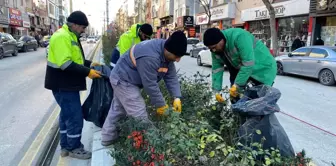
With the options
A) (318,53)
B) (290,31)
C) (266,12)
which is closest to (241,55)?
(318,53)

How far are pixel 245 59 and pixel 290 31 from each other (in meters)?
18.4

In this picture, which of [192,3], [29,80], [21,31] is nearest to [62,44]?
[29,80]

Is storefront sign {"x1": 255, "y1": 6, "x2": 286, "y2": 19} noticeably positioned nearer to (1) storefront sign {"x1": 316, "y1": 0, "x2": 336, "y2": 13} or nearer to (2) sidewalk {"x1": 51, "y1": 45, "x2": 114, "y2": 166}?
(1) storefront sign {"x1": 316, "y1": 0, "x2": 336, "y2": 13}

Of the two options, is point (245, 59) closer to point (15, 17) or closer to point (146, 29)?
point (146, 29)

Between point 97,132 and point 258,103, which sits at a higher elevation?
point 258,103

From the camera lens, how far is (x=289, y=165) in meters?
2.44

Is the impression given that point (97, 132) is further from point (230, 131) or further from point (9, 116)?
point (9, 116)

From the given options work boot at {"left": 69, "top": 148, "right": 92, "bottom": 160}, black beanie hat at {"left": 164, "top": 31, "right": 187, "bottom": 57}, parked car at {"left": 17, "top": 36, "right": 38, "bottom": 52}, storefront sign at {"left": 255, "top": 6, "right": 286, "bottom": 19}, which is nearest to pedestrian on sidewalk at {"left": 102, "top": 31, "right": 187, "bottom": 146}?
black beanie hat at {"left": 164, "top": 31, "right": 187, "bottom": 57}

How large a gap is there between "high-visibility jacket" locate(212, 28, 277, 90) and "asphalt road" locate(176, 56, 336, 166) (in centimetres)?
142

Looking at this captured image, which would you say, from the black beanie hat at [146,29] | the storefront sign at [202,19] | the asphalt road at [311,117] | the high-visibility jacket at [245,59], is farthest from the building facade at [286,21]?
the high-visibility jacket at [245,59]

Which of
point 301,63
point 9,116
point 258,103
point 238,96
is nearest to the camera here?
point 258,103

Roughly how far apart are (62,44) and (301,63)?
10.3m

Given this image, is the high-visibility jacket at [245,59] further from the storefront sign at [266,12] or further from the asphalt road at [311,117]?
the storefront sign at [266,12]

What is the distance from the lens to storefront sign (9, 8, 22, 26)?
120ft
